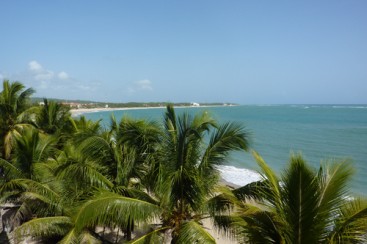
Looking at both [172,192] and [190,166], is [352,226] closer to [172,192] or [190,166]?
[190,166]

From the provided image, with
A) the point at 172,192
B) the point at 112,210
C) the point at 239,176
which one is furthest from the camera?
the point at 239,176

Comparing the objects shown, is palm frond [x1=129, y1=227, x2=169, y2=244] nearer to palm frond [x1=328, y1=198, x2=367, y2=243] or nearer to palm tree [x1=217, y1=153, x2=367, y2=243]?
palm tree [x1=217, y1=153, x2=367, y2=243]

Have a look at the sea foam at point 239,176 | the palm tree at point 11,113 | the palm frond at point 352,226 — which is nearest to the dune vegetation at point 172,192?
the palm frond at point 352,226

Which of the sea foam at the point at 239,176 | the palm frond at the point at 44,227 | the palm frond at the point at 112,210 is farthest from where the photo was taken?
the sea foam at the point at 239,176

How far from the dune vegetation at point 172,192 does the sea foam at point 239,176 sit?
1305cm

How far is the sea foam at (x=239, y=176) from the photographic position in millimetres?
21048

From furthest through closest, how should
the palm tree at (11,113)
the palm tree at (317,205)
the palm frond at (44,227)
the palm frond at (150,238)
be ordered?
the palm tree at (11,113) → the palm frond at (44,227) → the palm frond at (150,238) → the palm tree at (317,205)

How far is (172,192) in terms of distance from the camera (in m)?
6.79

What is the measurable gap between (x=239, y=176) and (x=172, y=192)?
16.4 meters

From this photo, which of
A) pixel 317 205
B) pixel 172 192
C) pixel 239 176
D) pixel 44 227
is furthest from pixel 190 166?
pixel 239 176

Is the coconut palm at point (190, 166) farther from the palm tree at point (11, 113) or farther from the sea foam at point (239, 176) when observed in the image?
the sea foam at point (239, 176)

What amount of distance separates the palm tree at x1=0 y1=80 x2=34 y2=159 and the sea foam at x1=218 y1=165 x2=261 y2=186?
12.1 metres

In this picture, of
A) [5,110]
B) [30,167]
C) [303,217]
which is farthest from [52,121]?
[303,217]

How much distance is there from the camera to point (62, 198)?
8359 millimetres
